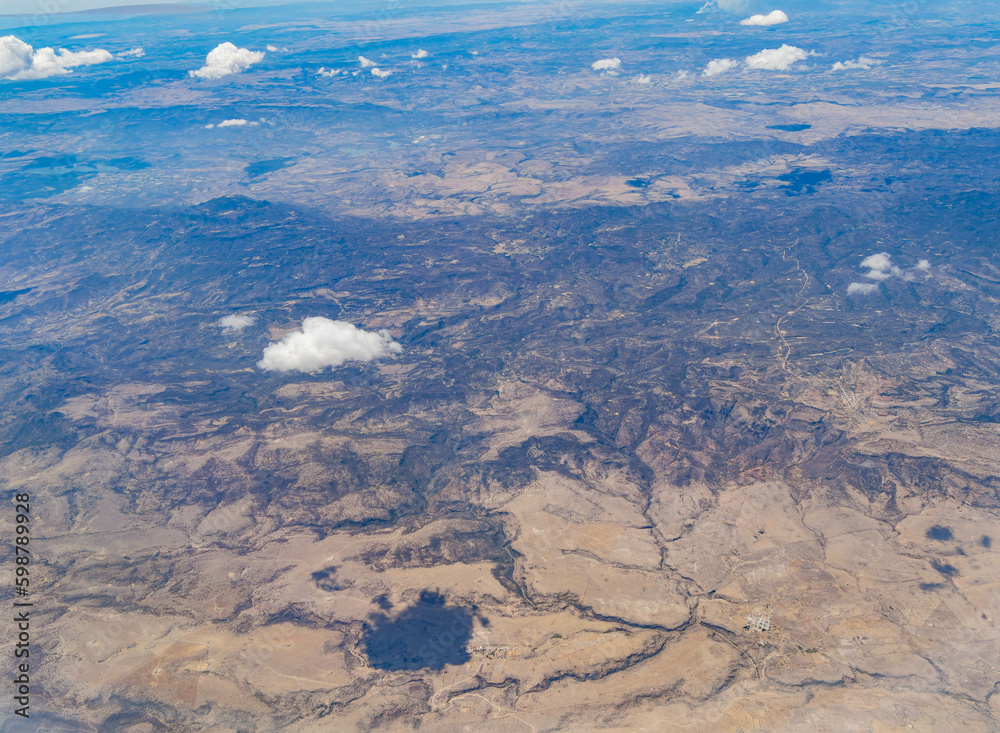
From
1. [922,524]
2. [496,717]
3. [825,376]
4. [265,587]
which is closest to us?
[496,717]

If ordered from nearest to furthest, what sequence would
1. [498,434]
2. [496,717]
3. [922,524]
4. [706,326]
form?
1. [496,717]
2. [922,524]
3. [498,434]
4. [706,326]

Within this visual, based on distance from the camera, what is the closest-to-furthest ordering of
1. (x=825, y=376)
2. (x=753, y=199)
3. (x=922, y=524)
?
(x=922, y=524) < (x=825, y=376) < (x=753, y=199)

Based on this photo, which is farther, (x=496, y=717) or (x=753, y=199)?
(x=753, y=199)

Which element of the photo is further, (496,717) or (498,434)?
(498,434)

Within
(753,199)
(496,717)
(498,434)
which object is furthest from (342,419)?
(753,199)

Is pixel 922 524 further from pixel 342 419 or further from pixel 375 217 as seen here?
pixel 375 217

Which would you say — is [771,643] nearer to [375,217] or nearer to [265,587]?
[265,587]

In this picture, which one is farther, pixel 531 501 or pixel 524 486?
pixel 524 486

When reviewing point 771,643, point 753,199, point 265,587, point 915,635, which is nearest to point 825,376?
point 915,635

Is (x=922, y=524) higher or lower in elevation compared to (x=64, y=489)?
lower
